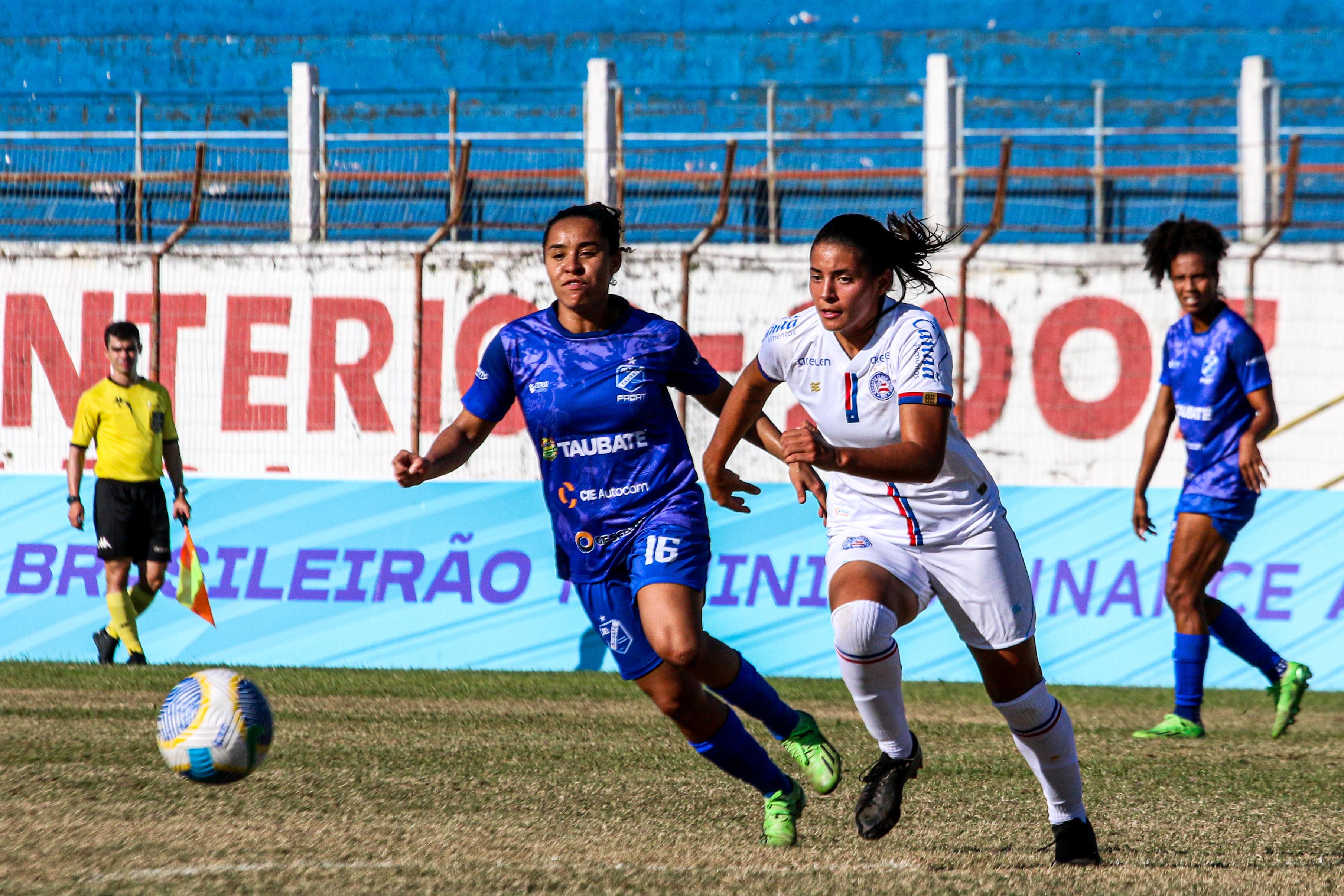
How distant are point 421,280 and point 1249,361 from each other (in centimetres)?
727

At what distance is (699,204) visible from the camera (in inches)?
618

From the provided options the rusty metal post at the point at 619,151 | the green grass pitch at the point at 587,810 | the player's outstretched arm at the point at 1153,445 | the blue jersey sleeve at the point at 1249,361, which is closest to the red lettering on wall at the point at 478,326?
the rusty metal post at the point at 619,151

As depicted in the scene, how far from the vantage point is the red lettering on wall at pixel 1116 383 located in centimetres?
1380

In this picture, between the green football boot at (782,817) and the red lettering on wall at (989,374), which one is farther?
the red lettering on wall at (989,374)

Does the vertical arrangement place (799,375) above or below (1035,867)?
above

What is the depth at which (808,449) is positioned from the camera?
4098 millimetres

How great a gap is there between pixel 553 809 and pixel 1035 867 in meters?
1.77

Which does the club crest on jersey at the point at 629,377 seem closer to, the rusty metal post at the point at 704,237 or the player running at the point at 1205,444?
the player running at the point at 1205,444

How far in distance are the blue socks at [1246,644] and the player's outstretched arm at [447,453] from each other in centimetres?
455

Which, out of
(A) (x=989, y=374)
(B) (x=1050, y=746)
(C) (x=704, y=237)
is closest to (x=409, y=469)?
(B) (x=1050, y=746)

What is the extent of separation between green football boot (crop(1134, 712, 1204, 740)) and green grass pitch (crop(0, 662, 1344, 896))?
11cm

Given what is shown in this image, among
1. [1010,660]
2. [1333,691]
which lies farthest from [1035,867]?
[1333,691]

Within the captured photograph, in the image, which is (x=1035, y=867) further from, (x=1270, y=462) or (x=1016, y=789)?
(x=1270, y=462)

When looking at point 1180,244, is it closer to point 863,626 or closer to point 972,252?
point 863,626
